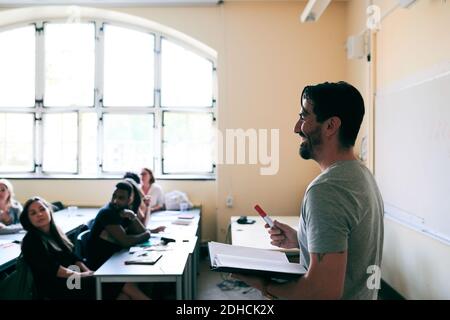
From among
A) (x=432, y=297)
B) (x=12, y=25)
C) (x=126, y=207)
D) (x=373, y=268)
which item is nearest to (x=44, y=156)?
(x=12, y=25)

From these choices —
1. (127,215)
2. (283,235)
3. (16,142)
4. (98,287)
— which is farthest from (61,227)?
(283,235)

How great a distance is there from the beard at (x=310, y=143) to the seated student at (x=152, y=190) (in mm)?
3810

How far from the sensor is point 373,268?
3.41 ft

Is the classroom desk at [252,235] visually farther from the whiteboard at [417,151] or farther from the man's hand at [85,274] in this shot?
the man's hand at [85,274]

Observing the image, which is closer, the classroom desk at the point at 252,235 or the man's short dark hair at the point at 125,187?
the classroom desk at the point at 252,235

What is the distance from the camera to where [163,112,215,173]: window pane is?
5305mm

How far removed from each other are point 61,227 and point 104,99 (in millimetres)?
2122

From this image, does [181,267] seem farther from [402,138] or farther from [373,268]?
[402,138]

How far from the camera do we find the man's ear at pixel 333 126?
103 cm

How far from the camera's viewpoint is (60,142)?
17.5 ft

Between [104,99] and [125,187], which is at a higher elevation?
[104,99]

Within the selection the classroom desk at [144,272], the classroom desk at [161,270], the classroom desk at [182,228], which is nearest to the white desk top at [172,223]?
the classroom desk at [182,228]

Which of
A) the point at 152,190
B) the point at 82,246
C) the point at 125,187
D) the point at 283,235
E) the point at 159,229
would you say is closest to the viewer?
the point at 283,235

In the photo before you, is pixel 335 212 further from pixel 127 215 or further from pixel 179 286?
pixel 127 215
